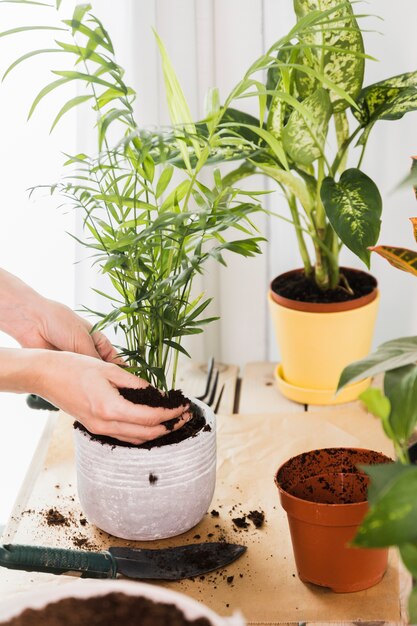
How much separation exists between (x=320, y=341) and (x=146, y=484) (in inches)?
19.7

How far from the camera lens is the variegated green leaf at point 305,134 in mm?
1263

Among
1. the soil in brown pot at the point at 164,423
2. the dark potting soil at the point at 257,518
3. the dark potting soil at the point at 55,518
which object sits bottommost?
the dark potting soil at the point at 55,518

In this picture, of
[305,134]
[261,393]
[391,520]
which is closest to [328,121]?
[305,134]

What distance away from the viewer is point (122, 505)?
1.00m

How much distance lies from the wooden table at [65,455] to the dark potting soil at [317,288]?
0.57 feet

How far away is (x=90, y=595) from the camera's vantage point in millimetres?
637

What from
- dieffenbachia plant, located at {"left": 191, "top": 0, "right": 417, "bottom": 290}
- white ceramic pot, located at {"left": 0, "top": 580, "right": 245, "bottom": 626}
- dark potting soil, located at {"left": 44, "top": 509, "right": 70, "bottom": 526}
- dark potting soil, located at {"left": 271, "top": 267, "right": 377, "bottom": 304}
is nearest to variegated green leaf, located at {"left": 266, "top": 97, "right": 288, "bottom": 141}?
dieffenbachia plant, located at {"left": 191, "top": 0, "right": 417, "bottom": 290}

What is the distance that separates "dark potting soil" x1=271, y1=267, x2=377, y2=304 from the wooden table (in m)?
0.17

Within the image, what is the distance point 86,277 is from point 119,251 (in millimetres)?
530

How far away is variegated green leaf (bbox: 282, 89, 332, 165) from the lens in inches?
49.7

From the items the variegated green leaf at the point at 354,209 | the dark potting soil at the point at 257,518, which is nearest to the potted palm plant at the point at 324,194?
the variegated green leaf at the point at 354,209

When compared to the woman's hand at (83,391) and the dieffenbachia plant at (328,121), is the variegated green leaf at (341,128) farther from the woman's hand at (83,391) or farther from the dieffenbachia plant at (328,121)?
the woman's hand at (83,391)

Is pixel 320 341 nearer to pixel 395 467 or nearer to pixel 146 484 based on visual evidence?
pixel 146 484

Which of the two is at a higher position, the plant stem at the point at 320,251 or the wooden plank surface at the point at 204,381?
the plant stem at the point at 320,251
